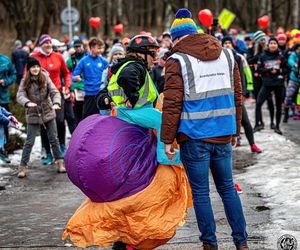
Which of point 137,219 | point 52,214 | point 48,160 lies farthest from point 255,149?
point 137,219

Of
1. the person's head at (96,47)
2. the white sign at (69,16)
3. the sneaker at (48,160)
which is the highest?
the person's head at (96,47)

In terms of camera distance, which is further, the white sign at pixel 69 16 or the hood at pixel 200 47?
the white sign at pixel 69 16

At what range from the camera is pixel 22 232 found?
786 cm

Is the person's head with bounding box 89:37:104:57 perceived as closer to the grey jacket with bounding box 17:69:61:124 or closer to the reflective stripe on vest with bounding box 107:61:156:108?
the grey jacket with bounding box 17:69:61:124

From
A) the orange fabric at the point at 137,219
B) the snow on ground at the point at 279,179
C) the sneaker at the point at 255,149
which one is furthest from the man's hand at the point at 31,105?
the orange fabric at the point at 137,219

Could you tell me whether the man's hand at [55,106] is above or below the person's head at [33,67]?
below

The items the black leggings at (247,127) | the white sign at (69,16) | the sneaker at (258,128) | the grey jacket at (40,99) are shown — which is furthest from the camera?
the white sign at (69,16)

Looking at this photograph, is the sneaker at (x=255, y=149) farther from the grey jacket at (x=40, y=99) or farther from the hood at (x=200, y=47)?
the hood at (x=200, y=47)

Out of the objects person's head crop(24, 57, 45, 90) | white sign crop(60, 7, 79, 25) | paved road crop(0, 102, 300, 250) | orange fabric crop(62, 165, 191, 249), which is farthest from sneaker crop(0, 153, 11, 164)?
white sign crop(60, 7, 79, 25)

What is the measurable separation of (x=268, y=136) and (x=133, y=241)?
855 cm

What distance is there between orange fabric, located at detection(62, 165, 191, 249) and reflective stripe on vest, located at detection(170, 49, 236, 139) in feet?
2.16

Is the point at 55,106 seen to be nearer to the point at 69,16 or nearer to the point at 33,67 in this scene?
the point at 33,67

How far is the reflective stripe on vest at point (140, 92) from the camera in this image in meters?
6.89

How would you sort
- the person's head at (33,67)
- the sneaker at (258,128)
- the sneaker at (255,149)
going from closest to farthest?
the person's head at (33,67) → the sneaker at (255,149) → the sneaker at (258,128)
